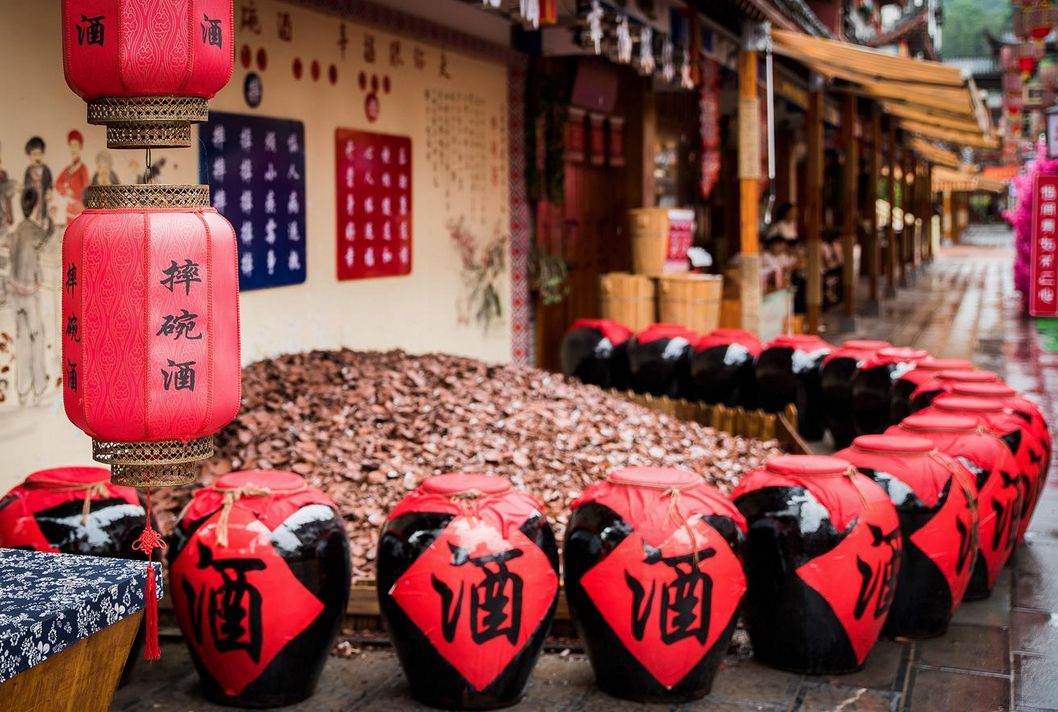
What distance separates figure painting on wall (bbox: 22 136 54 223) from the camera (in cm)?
654

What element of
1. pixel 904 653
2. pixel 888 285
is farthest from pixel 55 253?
pixel 888 285

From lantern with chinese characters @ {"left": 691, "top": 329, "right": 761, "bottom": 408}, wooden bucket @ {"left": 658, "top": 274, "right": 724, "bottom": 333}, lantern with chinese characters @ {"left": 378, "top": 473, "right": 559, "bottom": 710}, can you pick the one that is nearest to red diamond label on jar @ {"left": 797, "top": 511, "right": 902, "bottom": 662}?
lantern with chinese characters @ {"left": 378, "top": 473, "right": 559, "bottom": 710}

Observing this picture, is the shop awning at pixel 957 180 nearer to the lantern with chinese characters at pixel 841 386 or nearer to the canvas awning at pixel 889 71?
the canvas awning at pixel 889 71

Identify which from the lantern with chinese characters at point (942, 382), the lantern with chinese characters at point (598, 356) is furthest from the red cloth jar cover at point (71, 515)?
the lantern with chinese characters at point (598, 356)

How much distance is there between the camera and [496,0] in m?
7.79

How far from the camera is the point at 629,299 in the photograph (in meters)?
12.7

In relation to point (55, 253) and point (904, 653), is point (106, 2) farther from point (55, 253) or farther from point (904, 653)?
point (904, 653)

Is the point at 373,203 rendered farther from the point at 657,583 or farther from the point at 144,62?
the point at 144,62

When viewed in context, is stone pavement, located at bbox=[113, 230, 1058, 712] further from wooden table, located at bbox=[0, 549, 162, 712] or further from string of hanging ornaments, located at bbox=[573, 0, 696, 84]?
string of hanging ornaments, located at bbox=[573, 0, 696, 84]

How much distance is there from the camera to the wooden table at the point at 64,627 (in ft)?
11.2

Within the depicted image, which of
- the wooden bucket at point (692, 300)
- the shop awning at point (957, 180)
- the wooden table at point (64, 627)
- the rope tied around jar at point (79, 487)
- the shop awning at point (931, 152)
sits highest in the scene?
the shop awning at point (957, 180)

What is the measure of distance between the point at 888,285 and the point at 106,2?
23665 millimetres

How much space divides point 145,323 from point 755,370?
7.33m

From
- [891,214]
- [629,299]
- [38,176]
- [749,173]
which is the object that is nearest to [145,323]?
[38,176]
